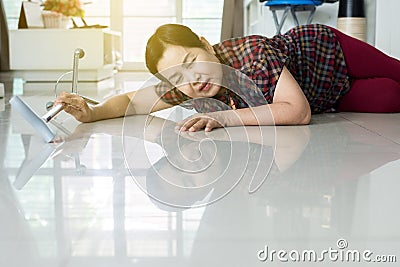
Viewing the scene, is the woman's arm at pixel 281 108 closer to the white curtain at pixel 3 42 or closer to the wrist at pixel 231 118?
the wrist at pixel 231 118

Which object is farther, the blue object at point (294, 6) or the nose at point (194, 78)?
the blue object at point (294, 6)

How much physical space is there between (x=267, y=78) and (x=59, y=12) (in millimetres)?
4131

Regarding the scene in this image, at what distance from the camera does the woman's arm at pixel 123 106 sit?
2.21m

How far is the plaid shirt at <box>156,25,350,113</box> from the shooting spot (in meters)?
2.03

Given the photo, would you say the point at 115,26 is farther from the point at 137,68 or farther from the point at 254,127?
the point at 254,127

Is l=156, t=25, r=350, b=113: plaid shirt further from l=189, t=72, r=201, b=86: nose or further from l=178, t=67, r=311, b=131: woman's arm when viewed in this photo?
l=189, t=72, r=201, b=86: nose

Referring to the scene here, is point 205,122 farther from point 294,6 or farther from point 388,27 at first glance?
point 294,6

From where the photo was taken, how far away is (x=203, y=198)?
112 cm

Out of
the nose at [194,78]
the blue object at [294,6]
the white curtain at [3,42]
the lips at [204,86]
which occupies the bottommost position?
the white curtain at [3,42]

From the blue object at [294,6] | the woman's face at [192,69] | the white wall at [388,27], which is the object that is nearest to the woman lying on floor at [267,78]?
the woman's face at [192,69]

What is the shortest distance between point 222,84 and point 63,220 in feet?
3.55

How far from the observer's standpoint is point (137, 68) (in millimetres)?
8219

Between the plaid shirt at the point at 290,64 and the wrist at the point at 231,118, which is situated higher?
the plaid shirt at the point at 290,64

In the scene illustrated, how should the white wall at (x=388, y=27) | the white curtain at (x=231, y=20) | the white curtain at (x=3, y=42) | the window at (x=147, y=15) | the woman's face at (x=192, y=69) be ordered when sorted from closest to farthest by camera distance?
the woman's face at (x=192, y=69), the white wall at (x=388, y=27), the white curtain at (x=3, y=42), the white curtain at (x=231, y=20), the window at (x=147, y=15)
